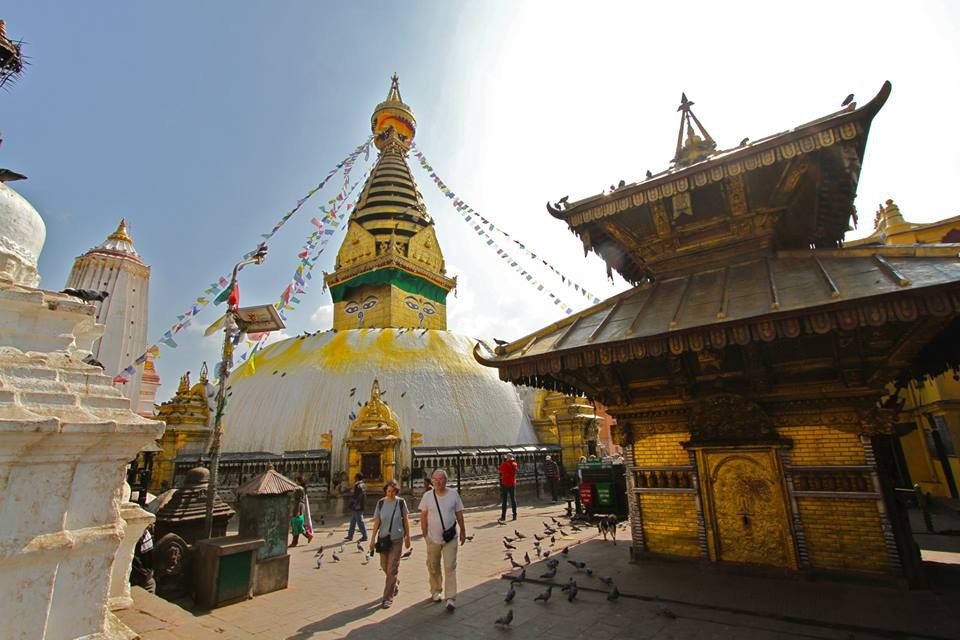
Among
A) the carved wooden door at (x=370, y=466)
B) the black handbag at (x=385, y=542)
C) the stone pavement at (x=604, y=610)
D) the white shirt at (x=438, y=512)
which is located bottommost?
the stone pavement at (x=604, y=610)

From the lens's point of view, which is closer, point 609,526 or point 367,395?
point 609,526

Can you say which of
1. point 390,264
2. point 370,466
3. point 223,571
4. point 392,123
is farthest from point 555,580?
point 392,123

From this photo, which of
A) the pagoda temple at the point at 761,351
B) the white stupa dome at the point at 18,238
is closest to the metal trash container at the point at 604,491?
the pagoda temple at the point at 761,351

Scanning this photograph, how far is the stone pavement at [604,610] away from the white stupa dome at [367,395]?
33.3 ft

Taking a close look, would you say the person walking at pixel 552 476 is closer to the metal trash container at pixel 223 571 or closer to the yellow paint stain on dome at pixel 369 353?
the yellow paint stain on dome at pixel 369 353

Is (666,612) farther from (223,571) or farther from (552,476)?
(552,476)

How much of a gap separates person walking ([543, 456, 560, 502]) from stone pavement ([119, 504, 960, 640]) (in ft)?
31.6

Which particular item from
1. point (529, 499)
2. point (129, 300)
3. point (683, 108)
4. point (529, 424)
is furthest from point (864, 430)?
point (129, 300)

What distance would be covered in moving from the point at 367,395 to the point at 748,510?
46.0 feet

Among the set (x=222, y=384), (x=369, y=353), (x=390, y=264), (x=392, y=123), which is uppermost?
(x=392, y=123)

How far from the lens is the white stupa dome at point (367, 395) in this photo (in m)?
17.0

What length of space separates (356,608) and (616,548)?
4.18 m

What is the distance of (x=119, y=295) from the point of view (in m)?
34.3

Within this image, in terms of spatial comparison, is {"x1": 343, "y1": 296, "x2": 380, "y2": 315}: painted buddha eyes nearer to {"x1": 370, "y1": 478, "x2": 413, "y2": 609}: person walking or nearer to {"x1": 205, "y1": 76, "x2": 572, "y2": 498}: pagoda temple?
{"x1": 205, "y1": 76, "x2": 572, "y2": 498}: pagoda temple
